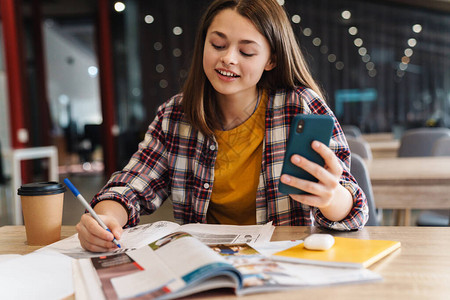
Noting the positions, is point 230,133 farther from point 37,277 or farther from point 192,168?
point 37,277

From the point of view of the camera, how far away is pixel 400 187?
2.10 m

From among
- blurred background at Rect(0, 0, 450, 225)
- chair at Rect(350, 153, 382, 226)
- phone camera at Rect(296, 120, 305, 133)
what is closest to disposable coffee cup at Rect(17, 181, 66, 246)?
phone camera at Rect(296, 120, 305, 133)

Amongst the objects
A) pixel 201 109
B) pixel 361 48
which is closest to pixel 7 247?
pixel 201 109

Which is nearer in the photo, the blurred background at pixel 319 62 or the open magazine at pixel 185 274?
the open magazine at pixel 185 274

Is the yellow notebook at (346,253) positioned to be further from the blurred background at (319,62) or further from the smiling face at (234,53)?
the blurred background at (319,62)

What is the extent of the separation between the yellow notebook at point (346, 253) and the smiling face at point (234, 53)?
0.56m

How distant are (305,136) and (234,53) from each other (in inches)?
18.7

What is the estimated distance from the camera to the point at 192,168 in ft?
4.55

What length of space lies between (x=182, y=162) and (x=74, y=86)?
31.3 ft

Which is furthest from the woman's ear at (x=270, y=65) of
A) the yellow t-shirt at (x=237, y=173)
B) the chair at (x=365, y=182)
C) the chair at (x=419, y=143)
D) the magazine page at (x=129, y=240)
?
the chair at (x=419, y=143)

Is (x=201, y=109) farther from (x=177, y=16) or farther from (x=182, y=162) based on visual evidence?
(x=177, y=16)

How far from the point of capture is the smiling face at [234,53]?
1.26 metres

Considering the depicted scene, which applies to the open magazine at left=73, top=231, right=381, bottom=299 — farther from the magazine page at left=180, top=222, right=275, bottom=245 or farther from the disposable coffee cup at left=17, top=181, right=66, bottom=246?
the disposable coffee cup at left=17, top=181, right=66, bottom=246

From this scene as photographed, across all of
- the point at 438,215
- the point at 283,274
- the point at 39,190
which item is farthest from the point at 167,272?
the point at 438,215
